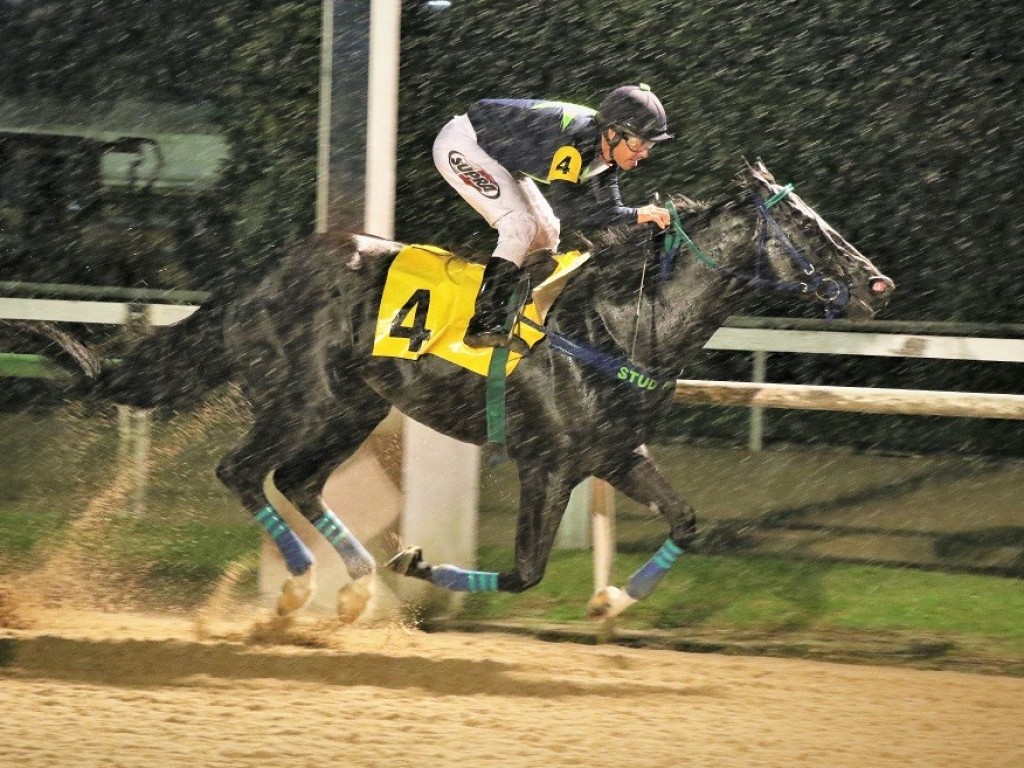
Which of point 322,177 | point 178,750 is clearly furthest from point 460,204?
point 178,750

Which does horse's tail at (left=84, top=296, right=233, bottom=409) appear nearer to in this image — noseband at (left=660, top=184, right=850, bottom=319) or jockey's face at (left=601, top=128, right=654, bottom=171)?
jockey's face at (left=601, top=128, right=654, bottom=171)

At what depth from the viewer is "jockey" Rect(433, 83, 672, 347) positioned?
4.66 meters

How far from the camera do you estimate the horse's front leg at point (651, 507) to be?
4887 millimetres

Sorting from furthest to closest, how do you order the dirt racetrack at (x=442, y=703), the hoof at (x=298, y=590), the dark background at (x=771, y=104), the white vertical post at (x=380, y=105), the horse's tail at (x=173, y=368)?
the dark background at (x=771, y=104) → the white vertical post at (x=380, y=105) → the horse's tail at (x=173, y=368) → the hoof at (x=298, y=590) → the dirt racetrack at (x=442, y=703)

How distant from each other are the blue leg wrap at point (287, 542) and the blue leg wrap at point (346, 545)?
0.34ft

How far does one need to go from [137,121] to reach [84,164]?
0.60 metres

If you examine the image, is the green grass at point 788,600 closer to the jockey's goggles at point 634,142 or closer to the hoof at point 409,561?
the hoof at point 409,561

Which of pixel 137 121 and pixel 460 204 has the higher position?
pixel 137 121

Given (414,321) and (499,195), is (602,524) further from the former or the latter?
(499,195)

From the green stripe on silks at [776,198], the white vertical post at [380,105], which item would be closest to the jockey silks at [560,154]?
the green stripe on silks at [776,198]

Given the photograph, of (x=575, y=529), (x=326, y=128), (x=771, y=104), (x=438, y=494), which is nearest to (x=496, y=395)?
(x=438, y=494)

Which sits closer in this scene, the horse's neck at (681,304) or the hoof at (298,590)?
the horse's neck at (681,304)

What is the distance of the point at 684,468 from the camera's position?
7859 mm

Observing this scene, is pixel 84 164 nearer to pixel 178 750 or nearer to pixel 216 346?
pixel 216 346
